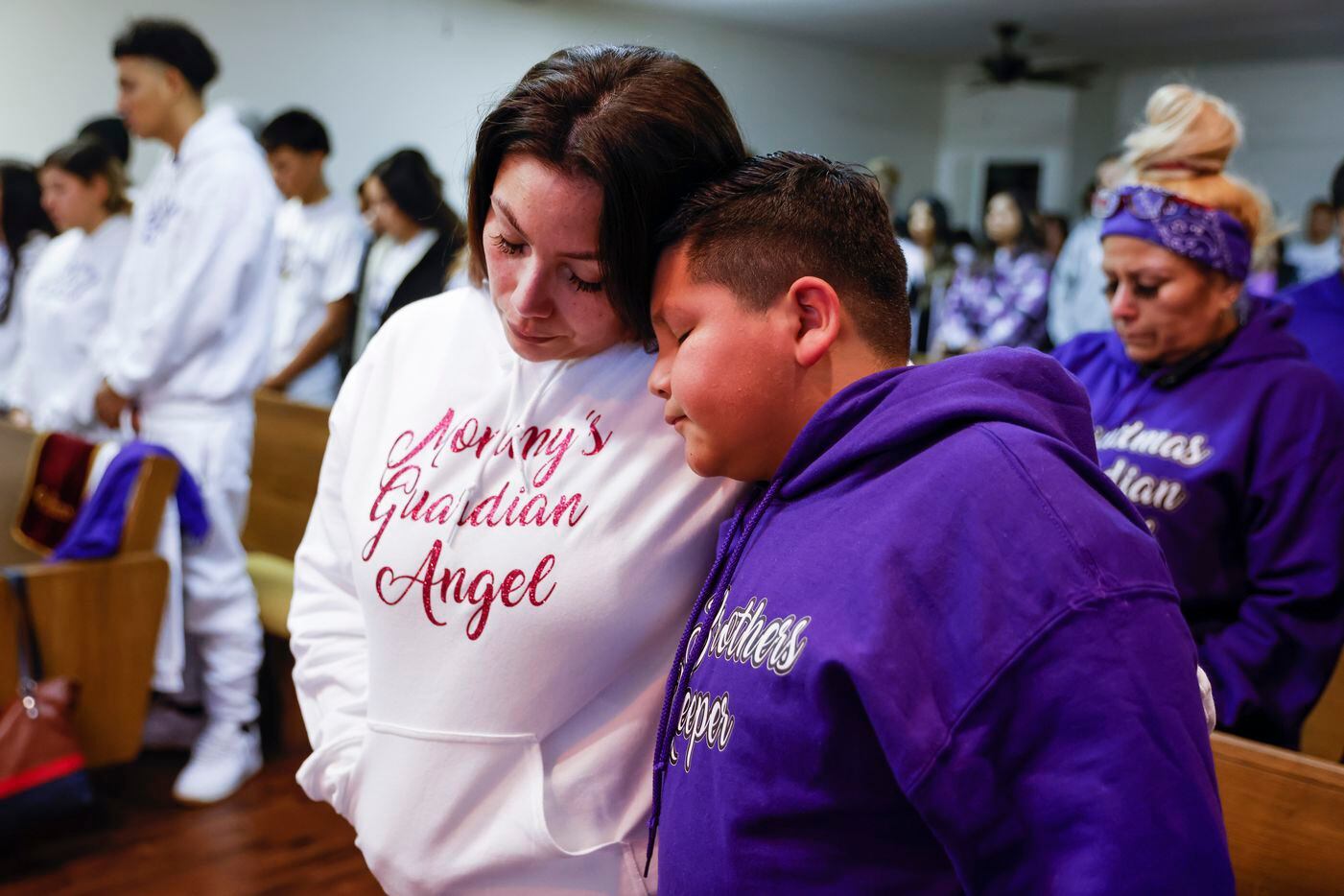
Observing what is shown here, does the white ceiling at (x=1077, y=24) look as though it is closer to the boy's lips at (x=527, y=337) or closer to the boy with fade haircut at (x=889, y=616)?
the boy's lips at (x=527, y=337)

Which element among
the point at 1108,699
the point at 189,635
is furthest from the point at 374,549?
the point at 189,635

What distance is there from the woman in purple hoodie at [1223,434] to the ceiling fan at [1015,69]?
28.0 ft

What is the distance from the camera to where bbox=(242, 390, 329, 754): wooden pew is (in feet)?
10.5

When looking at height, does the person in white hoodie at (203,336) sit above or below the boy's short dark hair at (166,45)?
below

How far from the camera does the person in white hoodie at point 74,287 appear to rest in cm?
339

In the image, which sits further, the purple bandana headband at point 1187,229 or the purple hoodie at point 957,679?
the purple bandana headband at point 1187,229

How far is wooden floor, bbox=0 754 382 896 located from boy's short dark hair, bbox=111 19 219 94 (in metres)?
1.77

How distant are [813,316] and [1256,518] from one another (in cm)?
100

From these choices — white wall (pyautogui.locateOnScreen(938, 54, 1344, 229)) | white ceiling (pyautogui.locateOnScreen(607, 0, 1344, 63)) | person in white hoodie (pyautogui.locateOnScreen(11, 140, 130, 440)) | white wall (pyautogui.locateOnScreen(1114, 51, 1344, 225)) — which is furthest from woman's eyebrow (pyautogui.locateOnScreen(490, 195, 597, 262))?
white wall (pyautogui.locateOnScreen(1114, 51, 1344, 225))

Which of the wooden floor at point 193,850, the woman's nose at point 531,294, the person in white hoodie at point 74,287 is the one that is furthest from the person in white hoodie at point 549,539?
the person in white hoodie at point 74,287

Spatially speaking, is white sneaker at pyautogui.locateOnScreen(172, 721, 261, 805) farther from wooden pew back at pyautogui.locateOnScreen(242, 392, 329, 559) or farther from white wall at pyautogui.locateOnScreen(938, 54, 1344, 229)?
white wall at pyautogui.locateOnScreen(938, 54, 1344, 229)

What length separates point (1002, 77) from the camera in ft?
33.0

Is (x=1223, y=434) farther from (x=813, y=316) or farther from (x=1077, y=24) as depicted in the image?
(x=1077, y=24)

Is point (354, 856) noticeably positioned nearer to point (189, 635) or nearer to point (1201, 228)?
point (189, 635)
